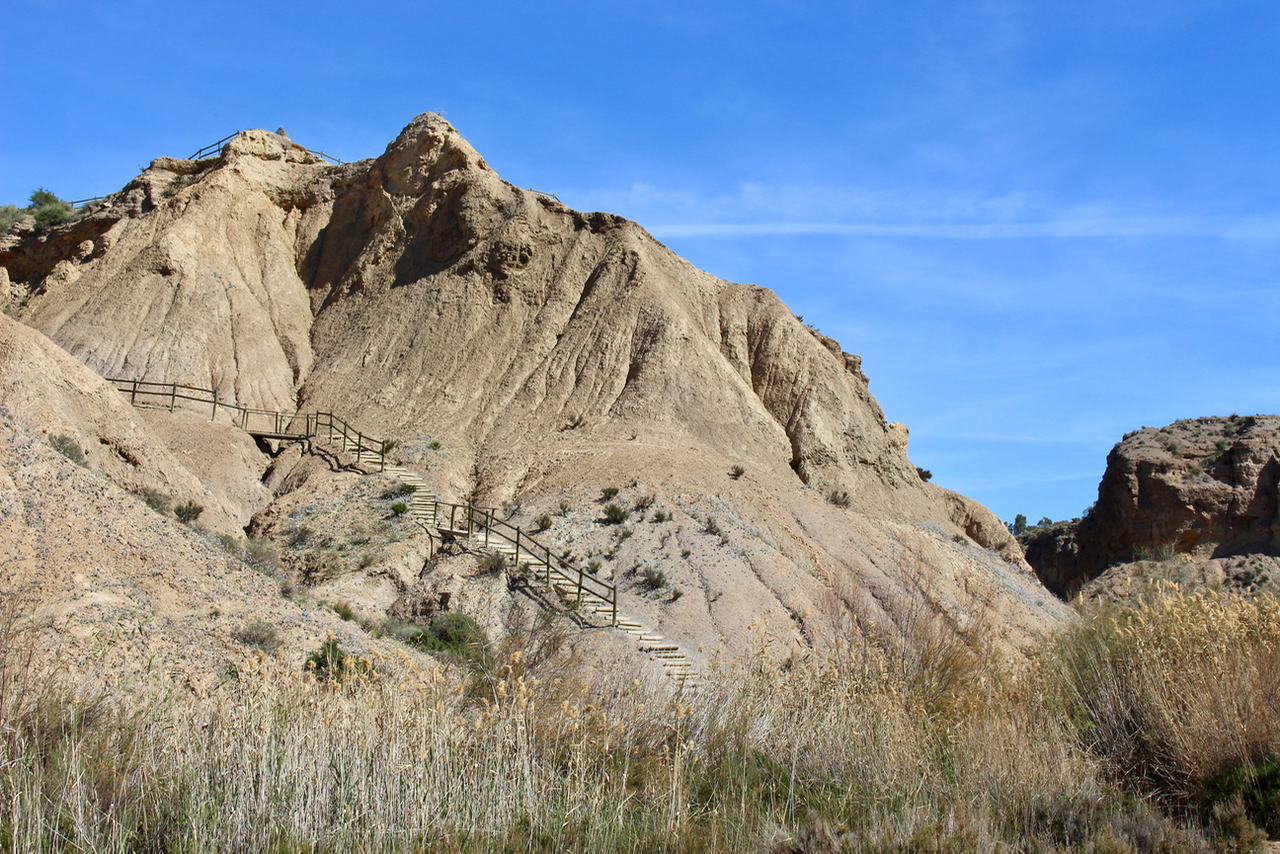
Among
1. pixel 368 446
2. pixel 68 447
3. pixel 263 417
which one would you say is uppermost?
pixel 263 417

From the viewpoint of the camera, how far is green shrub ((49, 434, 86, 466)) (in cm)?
2011

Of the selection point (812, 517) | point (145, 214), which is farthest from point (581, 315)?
point (145, 214)

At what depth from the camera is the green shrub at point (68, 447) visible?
20.1 meters

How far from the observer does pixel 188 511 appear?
23406 mm

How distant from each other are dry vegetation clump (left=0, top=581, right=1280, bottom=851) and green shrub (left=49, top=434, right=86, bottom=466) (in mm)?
10623

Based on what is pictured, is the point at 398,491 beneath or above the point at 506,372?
beneath

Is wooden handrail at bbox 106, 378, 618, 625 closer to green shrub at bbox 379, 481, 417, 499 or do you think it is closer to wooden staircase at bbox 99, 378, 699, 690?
wooden staircase at bbox 99, 378, 699, 690

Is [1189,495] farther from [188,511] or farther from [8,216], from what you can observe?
[8,216]

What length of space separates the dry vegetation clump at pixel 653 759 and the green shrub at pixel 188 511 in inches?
479

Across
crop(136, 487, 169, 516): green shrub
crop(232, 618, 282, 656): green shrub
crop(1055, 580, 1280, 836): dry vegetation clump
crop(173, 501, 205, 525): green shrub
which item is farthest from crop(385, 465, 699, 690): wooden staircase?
crop(1055, 580, 1280, 836): dry vegetation clump

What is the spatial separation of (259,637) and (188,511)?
940cm

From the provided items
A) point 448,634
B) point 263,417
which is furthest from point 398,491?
point 263,417

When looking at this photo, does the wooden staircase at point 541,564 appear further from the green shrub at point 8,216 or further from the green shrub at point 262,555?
the green shrub at point 8,216

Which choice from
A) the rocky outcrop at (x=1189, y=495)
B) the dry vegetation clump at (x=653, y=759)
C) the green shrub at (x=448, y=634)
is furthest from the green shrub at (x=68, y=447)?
Result: the rocky outcrop at (x=1189, y=495)
